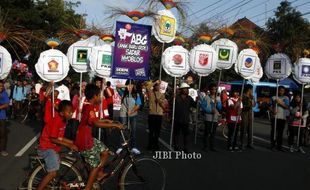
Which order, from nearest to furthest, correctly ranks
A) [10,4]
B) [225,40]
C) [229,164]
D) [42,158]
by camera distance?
[42,158]
[229,164]
[225,40]
[10,4]

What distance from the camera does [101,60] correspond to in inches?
430

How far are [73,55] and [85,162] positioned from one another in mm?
5575

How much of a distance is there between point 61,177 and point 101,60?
515cm

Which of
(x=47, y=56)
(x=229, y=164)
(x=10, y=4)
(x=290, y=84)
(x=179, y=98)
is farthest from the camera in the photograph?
(x=290, y=84)

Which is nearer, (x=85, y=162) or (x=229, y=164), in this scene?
Answer: (x=85, y=162)

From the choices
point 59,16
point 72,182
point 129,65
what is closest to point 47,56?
point 129,65

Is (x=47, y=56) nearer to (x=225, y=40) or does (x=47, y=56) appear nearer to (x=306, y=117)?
(x=225, y=40)

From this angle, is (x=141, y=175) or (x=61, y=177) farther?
(x=141, y=175)

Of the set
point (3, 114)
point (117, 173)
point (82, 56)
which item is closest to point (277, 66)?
point (82, 56)

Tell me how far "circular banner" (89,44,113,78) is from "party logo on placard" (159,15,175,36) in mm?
1484

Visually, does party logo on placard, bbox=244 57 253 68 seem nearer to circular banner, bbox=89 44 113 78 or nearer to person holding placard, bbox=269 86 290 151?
person holding placard, bbox=269 86 290 151

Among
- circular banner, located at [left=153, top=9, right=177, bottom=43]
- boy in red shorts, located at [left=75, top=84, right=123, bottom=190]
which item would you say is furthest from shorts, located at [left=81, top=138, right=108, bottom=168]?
circular banner, located at [left=153, top=9, right=177, bottom=43]

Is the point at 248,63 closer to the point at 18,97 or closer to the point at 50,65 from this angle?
the point at 50,65

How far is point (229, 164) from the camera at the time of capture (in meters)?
10.1
